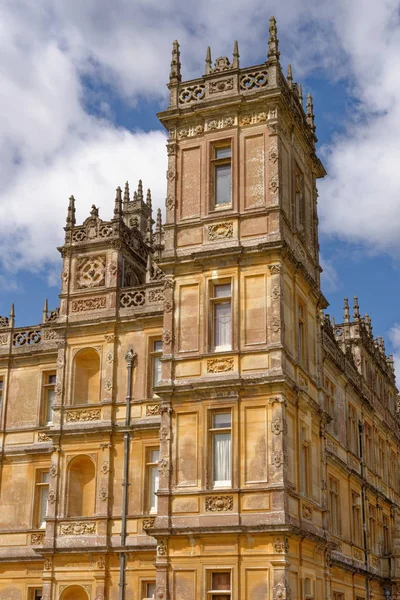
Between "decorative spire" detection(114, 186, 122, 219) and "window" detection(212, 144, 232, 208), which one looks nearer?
"window" detection(212, 144, 232, 208)

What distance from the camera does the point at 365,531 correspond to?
128 feet

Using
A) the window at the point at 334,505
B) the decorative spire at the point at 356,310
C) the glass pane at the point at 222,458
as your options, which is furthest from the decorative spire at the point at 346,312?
the glass pane at the point at 222,458

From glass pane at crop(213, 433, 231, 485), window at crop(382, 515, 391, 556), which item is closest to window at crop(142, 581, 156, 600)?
glass pane at crop(213, 433, 231, 485)

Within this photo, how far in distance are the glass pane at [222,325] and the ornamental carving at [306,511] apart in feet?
17.2

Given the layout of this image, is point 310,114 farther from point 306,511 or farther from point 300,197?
point 306,511

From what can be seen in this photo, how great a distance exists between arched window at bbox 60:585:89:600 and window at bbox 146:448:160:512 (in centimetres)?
350

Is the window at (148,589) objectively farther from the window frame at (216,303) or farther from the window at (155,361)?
the window frame at (216,303)

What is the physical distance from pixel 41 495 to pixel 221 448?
9914 millimetres

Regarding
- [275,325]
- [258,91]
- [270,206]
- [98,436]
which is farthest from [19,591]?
[258,91]

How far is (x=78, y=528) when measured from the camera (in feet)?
99.9

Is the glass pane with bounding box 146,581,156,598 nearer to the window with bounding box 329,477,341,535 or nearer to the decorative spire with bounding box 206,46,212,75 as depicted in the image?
the window with bounding box 329,477,341,535

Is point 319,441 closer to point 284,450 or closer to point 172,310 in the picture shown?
point 284,450

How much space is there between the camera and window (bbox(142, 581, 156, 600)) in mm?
29266

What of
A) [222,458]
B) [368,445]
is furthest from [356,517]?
[222,458]
